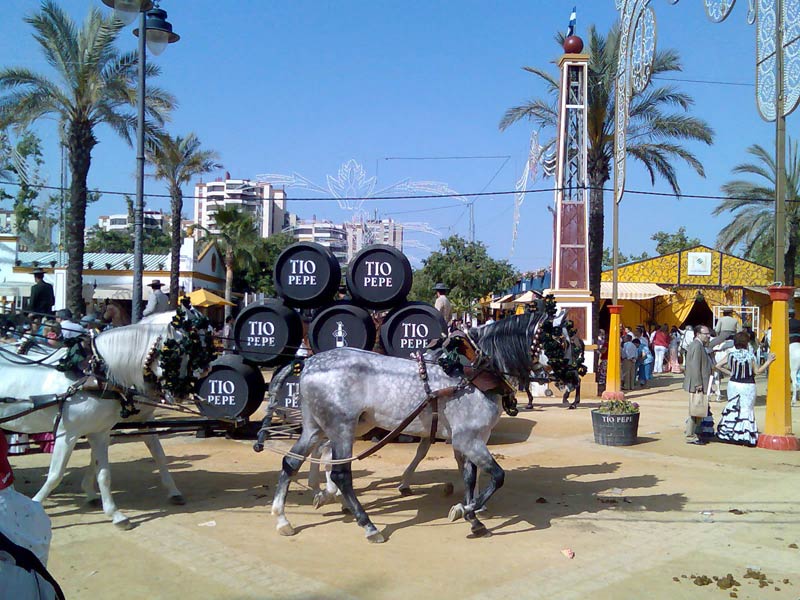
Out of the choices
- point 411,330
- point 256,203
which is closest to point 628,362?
point 411,330

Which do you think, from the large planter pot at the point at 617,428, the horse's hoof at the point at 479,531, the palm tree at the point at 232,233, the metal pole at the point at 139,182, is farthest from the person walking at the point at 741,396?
the palm tree at the point at 232,233

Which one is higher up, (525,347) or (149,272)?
(149,272)

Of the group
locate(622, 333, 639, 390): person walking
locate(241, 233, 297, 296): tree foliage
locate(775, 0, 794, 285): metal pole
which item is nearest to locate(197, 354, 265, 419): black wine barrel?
locate(775, 0, 794, 285): metal pole

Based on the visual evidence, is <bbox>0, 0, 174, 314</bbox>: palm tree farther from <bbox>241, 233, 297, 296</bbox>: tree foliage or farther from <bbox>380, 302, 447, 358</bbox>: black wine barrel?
<bbox>241, 233, 297, 296</bbox>: tree foliage

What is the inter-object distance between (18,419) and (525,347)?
468 centimetres

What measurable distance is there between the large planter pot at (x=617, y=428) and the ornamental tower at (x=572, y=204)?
24.1 feet

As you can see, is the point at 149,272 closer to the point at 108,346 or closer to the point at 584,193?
the point at 584,193

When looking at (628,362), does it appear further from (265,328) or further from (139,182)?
(139,182)

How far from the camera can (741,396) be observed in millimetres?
9758

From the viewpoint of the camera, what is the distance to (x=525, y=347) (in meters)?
5.99

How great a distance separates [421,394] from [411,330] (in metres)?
2.84

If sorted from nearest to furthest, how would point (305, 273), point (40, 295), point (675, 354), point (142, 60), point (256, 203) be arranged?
point (305, 273) → point (142, 60) → point (40, 295) → point (675, 354) → point (256, 203)

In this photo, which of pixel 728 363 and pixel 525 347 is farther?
pixel 728 363

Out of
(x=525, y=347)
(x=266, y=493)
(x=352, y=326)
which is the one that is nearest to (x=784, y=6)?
(x=525, y=347)
